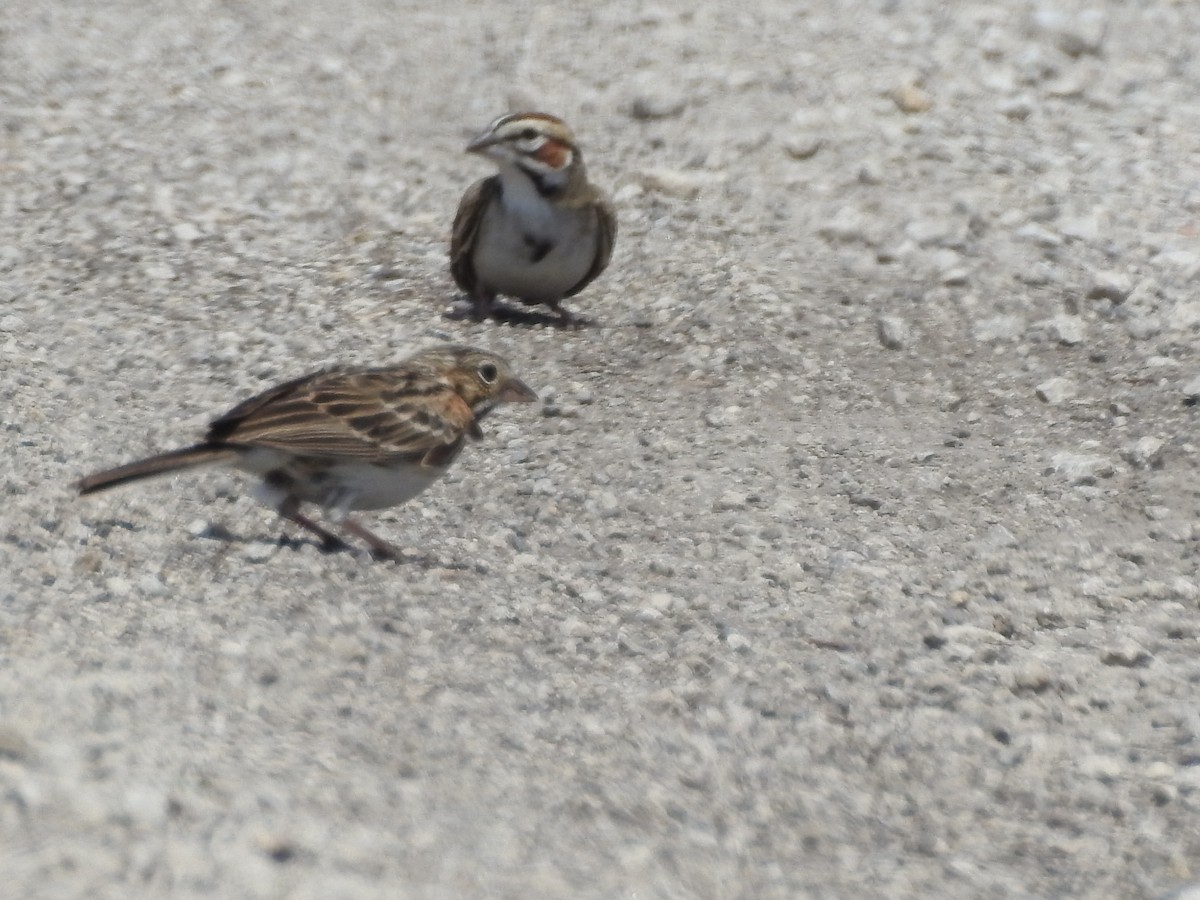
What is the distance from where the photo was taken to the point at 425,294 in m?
10.8

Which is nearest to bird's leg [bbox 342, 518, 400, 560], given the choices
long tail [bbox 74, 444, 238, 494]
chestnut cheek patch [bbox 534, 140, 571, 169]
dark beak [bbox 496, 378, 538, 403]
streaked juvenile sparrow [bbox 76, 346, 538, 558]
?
streaked juvenile sparrow [bbox 76, 346, 538, 558]

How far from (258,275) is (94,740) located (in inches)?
229

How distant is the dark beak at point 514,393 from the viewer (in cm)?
821

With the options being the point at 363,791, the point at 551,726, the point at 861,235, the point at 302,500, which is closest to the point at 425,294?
the point at 861,235

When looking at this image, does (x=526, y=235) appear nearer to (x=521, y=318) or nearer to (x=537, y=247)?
(x=537, y=247)

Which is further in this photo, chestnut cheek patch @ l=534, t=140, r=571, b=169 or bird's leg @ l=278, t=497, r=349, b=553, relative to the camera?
chestnut cheek patch @ l=534, t=140, r=571, b=169

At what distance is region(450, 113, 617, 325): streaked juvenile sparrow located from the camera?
33.1 ft

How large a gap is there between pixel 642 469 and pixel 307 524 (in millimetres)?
1731

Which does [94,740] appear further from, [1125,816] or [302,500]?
[1125,816]

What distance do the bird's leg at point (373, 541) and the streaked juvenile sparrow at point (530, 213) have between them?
299 cm

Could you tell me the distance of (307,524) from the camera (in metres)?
7.51

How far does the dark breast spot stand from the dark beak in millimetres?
2025

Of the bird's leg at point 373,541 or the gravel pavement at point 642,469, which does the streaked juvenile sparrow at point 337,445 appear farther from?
the gravel pavement at point 642,469

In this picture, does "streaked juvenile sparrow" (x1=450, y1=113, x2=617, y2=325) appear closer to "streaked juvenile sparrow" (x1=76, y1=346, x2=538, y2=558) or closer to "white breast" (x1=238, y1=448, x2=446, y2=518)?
"streaked juvenile sparrow" (x1=76, y1=346, x2=538, y2=558)
